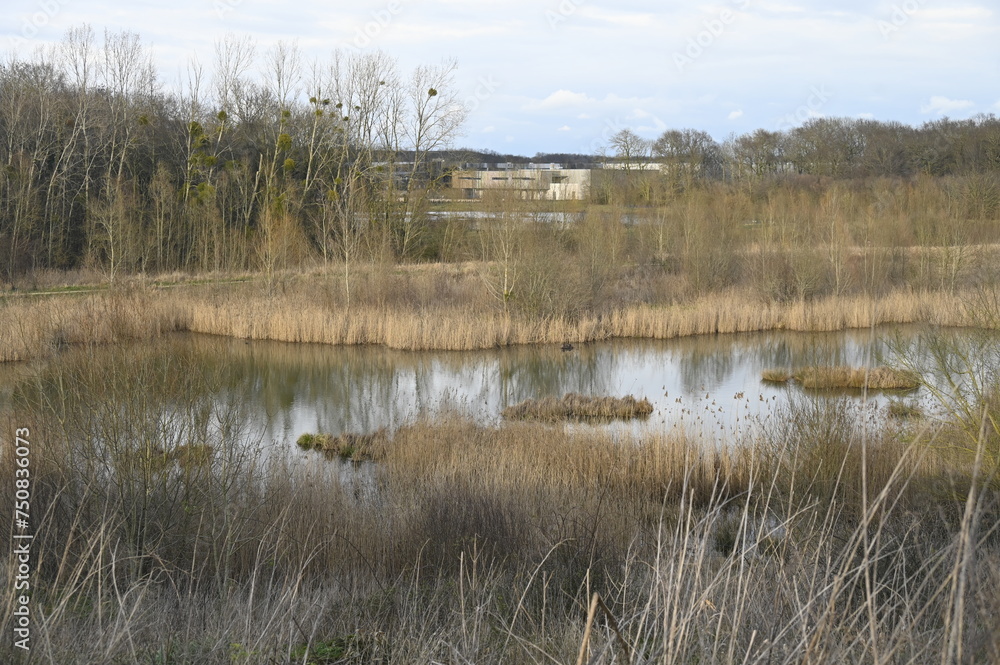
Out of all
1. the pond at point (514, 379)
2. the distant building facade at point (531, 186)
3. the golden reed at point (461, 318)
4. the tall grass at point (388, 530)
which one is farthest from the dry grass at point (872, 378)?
the distant building facade at point (531, 186)

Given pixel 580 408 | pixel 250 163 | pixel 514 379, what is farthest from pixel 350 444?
Answer: pixel 250 163

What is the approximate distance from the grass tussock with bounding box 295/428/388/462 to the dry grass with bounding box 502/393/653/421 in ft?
6.60

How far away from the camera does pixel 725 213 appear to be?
2350 cm

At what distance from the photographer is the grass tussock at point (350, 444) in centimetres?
968

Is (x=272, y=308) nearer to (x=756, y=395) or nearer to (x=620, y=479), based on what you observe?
(x=756, y=395)

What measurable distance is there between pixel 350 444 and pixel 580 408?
3354mm

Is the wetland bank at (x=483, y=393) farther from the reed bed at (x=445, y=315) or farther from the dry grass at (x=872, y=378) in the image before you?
the dry grass at (x=872, y=378)

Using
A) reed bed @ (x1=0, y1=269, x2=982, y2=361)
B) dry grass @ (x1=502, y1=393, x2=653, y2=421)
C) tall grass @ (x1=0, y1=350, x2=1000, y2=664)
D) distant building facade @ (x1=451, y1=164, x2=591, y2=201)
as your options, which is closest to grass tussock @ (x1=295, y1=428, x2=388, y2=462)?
tall grass @ (x1=0, y1=350, x2=1000, y2=664)

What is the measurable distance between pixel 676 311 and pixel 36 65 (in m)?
23.0

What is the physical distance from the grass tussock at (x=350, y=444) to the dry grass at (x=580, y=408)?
2013 millimetres

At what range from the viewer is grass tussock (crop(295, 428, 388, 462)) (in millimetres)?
9680

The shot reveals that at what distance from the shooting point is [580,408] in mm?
11719

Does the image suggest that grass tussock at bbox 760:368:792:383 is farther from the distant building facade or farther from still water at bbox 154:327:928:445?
the distant building facade

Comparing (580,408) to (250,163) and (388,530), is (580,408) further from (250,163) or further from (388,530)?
(250,163)
